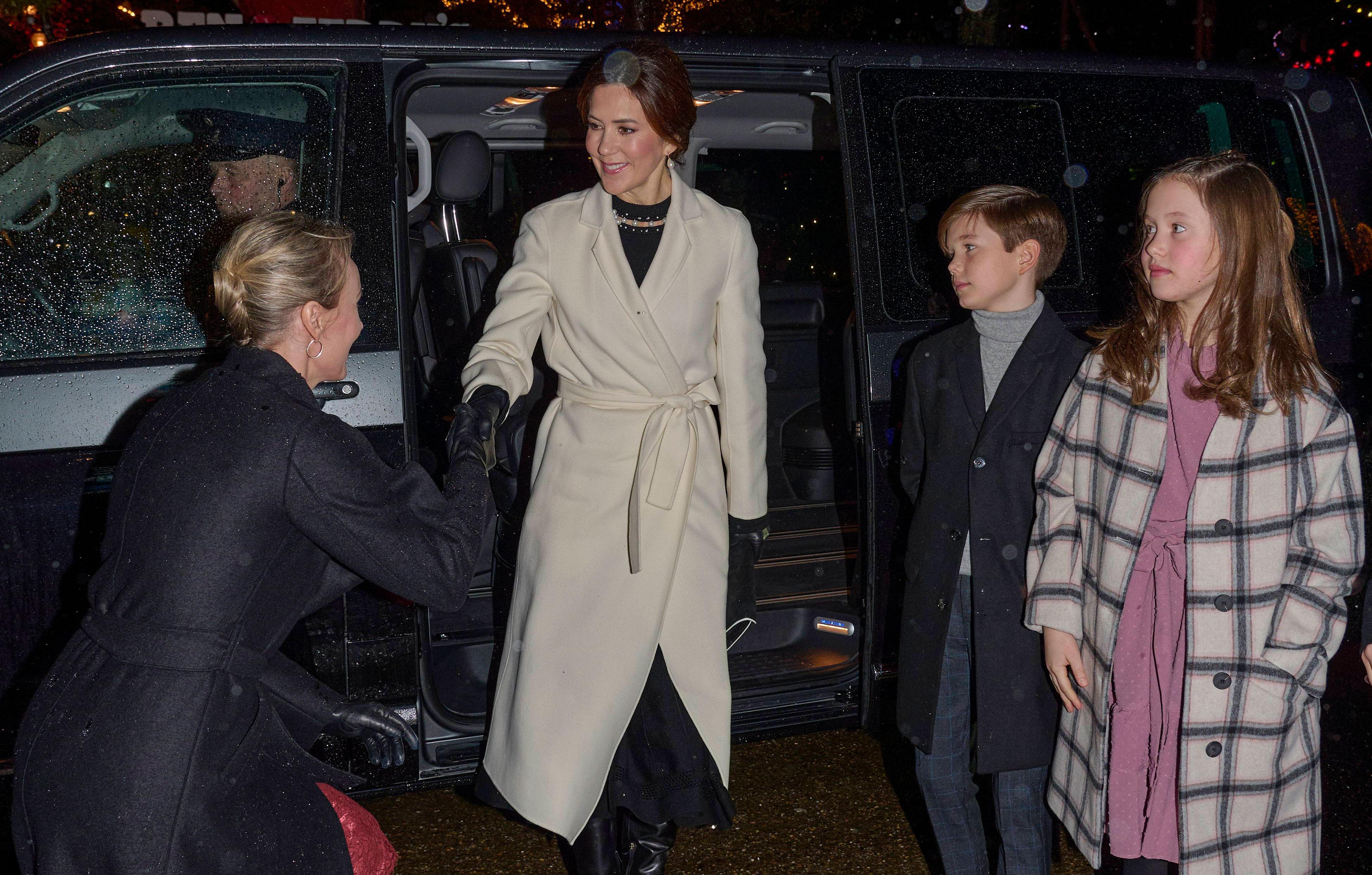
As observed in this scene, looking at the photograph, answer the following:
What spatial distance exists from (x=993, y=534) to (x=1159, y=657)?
412 mm

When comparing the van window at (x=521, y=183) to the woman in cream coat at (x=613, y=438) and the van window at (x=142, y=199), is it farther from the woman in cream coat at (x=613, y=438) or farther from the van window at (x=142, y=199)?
the woman in cream coat at (x=613, y=438)

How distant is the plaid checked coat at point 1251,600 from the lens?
6.12ft

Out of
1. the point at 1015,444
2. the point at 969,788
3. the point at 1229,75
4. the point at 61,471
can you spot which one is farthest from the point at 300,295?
the point at 1229,75

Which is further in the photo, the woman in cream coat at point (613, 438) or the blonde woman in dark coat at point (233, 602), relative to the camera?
the woman in cream coat at point (613, 438)

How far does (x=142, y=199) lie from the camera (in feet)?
8.09

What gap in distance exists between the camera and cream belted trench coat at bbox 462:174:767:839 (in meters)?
2.44

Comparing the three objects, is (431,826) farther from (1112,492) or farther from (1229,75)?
(1229,75)

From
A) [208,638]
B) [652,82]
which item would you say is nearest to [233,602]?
[208,638]

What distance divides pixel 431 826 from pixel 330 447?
5.91 ft

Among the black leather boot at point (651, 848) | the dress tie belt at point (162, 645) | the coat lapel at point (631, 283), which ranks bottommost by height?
the black leather boot at point (651, 848)

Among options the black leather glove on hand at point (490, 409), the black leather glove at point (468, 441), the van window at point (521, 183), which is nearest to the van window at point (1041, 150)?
the black leather glove on hand at point (490, 409)

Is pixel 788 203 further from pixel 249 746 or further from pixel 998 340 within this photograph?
pixel 249 746

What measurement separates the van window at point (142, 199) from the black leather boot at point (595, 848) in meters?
1.44

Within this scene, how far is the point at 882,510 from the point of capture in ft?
9.16
